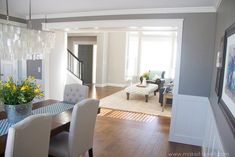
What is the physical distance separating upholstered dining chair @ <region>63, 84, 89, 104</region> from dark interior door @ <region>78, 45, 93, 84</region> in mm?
6754

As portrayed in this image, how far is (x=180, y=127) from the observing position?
3641 mm

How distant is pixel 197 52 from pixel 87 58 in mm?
7469

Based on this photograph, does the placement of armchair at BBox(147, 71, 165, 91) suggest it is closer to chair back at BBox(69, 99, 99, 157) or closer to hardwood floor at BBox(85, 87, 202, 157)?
hardwood floor at BBox(85, 87, 202, 157)

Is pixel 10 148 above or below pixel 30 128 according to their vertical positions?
below

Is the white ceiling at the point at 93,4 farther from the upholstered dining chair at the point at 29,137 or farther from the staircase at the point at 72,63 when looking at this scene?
the staircase at the point at 72,63

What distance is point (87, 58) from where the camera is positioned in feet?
33.7

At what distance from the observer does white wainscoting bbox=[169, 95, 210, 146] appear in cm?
350

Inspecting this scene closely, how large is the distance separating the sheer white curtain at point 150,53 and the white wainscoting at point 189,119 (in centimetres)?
572

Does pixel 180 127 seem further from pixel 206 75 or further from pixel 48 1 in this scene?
pixel 48 1

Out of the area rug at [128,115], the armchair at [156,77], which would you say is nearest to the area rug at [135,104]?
the area rug at [128,115]

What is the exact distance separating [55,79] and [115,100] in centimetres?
216

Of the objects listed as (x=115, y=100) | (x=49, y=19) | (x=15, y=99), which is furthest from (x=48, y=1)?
(x=115, y=100)

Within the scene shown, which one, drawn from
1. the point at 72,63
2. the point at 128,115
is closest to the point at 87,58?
the point at 72,63

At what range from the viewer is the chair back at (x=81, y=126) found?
220 centimetres
